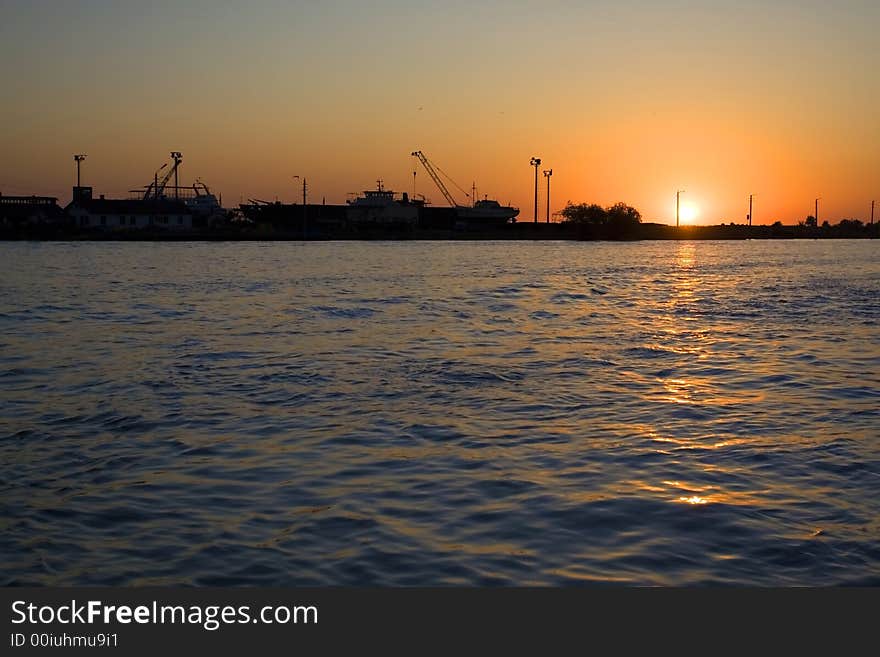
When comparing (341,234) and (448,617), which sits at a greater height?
(341,234)

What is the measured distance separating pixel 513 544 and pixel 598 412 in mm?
5540

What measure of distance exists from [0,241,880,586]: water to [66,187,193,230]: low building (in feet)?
375

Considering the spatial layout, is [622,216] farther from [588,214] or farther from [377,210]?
[377,210]

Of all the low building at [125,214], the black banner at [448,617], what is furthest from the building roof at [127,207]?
the black banner at [448,617]

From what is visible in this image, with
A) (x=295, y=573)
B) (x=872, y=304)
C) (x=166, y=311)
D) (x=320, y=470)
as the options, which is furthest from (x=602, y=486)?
(x=872, y=304)

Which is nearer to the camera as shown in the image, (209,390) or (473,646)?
(473,646)

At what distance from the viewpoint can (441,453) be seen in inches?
408

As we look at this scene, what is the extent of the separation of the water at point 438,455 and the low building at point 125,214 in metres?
114

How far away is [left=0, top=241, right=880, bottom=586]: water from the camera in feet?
23.4

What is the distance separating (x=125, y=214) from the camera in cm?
13262

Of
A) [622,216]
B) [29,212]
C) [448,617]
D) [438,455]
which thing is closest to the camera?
[448,617]

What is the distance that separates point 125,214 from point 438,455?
131 metres

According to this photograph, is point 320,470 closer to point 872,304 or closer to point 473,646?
point 473,646

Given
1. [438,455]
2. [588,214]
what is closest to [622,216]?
[588,214]
